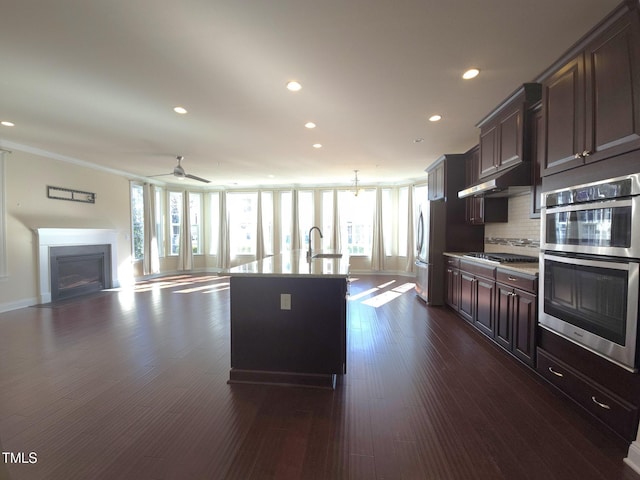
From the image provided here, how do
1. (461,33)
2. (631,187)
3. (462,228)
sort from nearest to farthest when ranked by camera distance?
(631,187) < (461,33) < (462,228)

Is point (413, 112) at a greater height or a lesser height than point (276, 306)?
greater

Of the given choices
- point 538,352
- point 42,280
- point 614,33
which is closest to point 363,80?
point 614,33

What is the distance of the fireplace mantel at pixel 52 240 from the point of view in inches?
193

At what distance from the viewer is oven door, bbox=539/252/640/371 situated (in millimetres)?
1537

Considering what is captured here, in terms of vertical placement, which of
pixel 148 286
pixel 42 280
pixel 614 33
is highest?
pixel 614 33

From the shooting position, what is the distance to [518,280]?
261cm

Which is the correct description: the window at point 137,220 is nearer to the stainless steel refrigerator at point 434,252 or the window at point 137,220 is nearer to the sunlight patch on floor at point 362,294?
the sunlight patch on floor at point 362,294

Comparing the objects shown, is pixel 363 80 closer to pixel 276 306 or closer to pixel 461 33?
pixel 461 33

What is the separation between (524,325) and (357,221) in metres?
6.03

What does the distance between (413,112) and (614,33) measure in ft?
6.02

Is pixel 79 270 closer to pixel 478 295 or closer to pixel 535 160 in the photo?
pixel 478 295

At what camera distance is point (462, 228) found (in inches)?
183

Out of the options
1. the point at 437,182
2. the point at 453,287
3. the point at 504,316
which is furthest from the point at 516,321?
the point at 437,182

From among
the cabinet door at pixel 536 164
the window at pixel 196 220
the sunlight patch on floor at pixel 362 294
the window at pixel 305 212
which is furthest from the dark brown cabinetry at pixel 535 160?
the window at pixel 196 220
